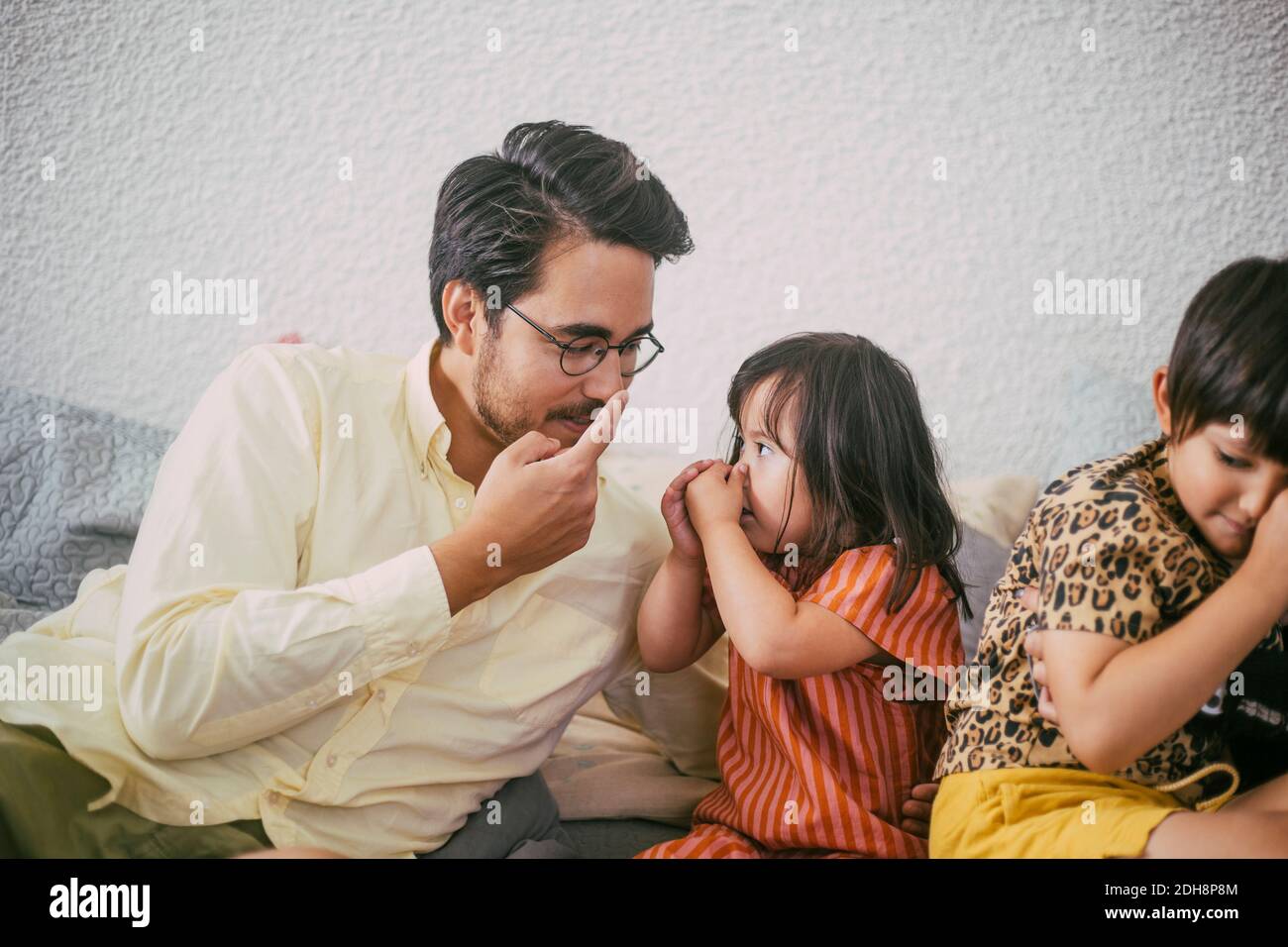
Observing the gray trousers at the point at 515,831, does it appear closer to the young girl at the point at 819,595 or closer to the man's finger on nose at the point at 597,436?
the young girl at the point at 819,595

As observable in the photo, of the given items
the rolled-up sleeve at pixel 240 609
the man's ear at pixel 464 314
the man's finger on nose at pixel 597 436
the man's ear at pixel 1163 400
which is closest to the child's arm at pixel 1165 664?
the man's ear at pixel 1163 400

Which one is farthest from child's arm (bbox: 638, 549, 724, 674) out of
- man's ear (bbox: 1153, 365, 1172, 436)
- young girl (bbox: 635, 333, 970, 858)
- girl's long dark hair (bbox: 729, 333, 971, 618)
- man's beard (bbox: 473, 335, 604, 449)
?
man's ear (bbox: 1153, 365, 1172, 436)

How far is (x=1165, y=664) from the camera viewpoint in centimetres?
93

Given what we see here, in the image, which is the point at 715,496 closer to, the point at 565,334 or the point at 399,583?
the point at 565,334

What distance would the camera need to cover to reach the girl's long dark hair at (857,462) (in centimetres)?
119

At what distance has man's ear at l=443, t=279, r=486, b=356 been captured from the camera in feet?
4.13

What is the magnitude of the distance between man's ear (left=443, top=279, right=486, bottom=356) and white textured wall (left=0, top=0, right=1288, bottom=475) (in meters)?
0.11

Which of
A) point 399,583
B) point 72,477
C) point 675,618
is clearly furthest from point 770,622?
point 72,477

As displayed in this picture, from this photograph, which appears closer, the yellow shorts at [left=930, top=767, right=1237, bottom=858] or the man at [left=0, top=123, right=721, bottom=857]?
the yellow shorts at [left=930, top=767, right=1237, bottom=858]

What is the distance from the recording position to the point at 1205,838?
3.10 ft

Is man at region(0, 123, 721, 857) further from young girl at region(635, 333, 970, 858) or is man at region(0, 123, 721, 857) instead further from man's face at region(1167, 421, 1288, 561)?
man's face at region(1167, 421, 1288, 561)

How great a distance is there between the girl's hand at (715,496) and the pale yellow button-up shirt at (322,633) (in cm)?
15

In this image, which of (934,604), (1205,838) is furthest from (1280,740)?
(934,604)
